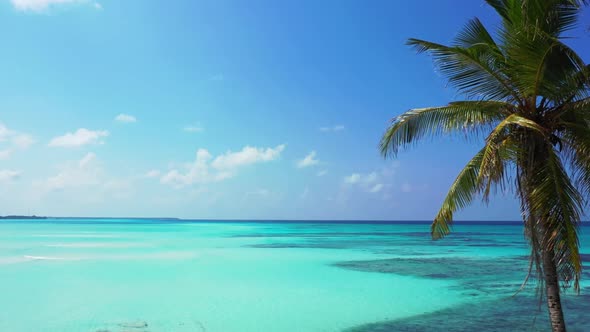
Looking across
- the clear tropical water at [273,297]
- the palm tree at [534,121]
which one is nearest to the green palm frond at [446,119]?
the palm tree at [534,121]

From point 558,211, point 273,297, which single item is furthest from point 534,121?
point 273,297

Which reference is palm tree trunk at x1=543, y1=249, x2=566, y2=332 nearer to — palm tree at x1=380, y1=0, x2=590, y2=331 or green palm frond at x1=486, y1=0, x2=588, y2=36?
palm tree at x1=380, y1=0, x2=590, y2=331

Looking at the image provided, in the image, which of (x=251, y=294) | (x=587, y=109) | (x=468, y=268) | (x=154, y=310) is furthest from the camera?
(x=468, y=268)

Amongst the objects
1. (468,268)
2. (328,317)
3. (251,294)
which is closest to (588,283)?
(468,268)

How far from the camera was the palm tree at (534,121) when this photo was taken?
4.61m

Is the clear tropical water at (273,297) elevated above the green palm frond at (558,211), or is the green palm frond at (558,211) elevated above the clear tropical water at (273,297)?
the green palm frond at (558,211)

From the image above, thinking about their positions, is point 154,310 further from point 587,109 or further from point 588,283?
point 588,283

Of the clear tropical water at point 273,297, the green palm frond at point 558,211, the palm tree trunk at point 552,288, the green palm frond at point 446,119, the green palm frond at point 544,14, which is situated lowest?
the clear tropical water at point 273,297

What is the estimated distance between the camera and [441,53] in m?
5.65

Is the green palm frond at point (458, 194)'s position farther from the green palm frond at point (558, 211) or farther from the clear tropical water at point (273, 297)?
the clear tropical water at point (273, 297)

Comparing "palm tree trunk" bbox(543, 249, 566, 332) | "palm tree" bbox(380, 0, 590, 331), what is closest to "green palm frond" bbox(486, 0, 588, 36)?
"palm tree" bbox(380, 0, 590, 331)

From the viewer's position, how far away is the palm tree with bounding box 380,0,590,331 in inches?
181

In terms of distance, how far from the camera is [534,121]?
4898 millimetres

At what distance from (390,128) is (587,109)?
7.85ft
